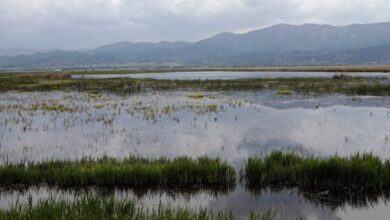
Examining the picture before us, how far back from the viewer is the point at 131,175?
12.8m

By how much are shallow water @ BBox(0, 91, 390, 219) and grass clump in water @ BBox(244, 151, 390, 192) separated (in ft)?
2.18

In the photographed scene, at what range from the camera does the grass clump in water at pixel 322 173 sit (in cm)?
1215

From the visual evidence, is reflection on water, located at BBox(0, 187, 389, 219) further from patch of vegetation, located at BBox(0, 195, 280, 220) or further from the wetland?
patch of vegetation, located at BBox(0, 195, 280, 220)

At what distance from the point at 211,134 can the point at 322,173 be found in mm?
8987

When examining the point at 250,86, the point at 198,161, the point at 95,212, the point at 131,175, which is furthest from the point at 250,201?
the point at 250,86

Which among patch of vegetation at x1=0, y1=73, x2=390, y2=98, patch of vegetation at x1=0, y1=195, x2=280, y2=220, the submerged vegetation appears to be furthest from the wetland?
the submerged vegetation

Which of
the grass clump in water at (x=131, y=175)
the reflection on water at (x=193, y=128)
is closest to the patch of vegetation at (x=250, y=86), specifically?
the reflection on water at (x=193, y=128)

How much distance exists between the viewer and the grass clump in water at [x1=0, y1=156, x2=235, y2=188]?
12.8 m

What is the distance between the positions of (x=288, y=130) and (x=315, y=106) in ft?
33.6

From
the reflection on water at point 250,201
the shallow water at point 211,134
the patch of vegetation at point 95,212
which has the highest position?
the patch of vegetation at point 95,212

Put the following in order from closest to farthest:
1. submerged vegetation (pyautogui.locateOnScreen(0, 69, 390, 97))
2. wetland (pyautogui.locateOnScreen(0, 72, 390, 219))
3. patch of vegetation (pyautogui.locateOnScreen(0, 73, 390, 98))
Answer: wetland (pyautogui.locateOnScreen(0, 72, 390, 219)) → patch of vegetation (pyautogui.locateOnScreen(0, 73, 390, 98)) → submerged vegetation (pyautogui.locateOnScreen(0, 69, 390, 97))

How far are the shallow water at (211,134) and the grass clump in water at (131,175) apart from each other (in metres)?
0.65

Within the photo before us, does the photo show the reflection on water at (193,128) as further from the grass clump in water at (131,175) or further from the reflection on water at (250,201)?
the reflection on water at (250,201)

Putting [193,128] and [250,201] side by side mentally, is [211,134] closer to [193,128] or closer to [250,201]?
[193,128]
